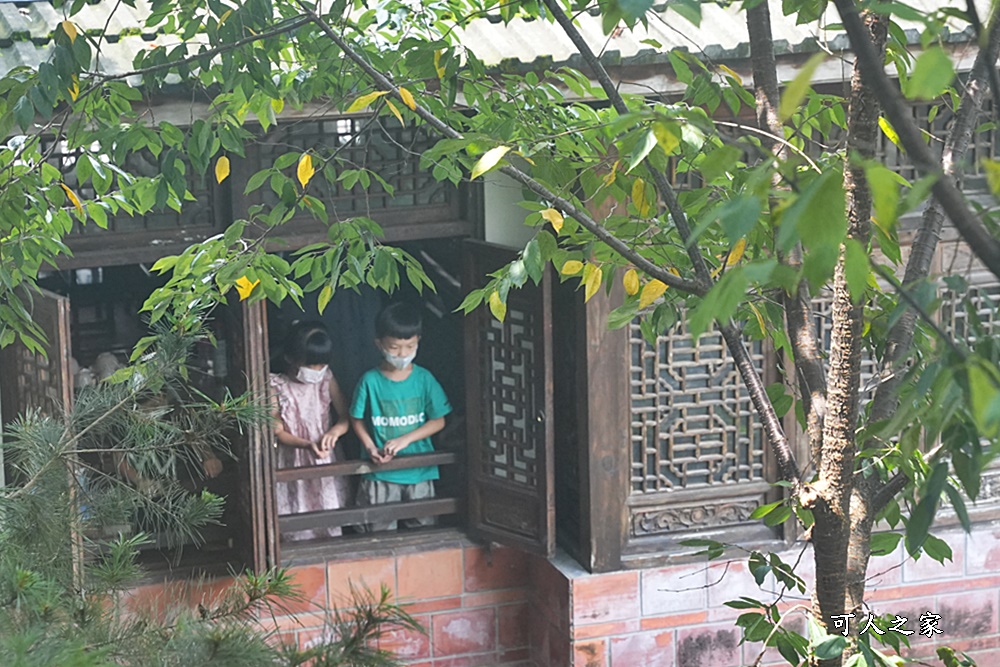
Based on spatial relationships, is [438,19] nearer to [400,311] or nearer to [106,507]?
[106,507]

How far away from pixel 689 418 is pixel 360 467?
152cm

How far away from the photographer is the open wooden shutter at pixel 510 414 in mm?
5559

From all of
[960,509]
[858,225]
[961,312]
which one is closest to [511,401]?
[961,312]

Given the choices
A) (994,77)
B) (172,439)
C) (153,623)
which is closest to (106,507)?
(172,439)

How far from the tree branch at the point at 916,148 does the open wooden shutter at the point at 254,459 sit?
12.6 ft

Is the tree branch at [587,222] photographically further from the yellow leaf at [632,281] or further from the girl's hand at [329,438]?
the girl's hand at [329,438]

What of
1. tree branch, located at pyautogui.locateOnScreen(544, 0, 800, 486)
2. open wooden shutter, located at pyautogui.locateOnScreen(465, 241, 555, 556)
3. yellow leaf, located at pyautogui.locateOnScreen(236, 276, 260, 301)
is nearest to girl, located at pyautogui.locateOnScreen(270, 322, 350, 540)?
open wooden shutter, located at pyautogui.locateOnScreen(465, 241, 555, 556)

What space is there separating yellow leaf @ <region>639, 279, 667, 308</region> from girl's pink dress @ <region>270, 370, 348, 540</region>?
11.7ft

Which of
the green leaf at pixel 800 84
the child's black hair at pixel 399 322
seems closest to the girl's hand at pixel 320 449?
the child's black hair at pixel 399 322

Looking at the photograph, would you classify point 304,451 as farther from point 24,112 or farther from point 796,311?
point 796,311

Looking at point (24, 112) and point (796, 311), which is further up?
point (24, 112)

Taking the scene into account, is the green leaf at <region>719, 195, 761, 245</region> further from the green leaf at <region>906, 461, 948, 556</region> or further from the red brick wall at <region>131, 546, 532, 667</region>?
the red brick wall at <region>131, 546, 532, 667</region>

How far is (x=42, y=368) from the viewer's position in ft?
16.5

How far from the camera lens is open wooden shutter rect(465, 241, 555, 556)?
5.56 metres
